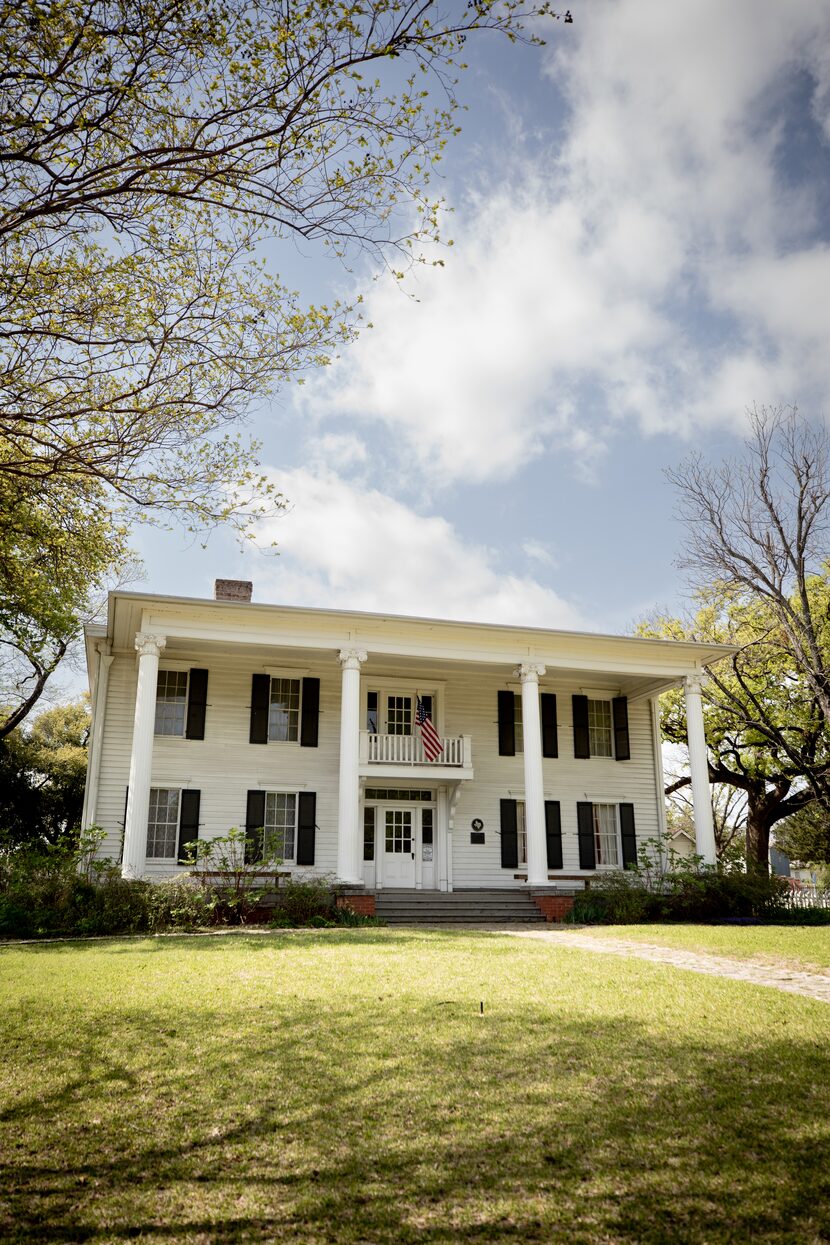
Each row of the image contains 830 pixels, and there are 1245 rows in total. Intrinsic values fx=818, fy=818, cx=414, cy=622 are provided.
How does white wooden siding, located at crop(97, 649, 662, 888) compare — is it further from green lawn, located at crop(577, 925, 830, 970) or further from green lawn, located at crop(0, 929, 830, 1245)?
green lawn, located at crop(0, 929, 830, 1245)

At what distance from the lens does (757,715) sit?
88.1 feet

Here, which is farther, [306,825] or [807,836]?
[807,836]

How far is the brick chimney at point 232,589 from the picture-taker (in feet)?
66.2

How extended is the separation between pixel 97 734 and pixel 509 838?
33.5 ft

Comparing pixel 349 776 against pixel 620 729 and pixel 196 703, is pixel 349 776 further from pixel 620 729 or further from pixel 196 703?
pixel 620 729

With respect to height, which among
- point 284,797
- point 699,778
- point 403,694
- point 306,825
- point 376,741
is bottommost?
point 306,825

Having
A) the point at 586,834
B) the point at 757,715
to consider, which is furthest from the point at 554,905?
the point at 757,715

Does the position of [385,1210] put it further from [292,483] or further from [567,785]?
[567,785]

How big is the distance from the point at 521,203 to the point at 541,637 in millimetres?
11921

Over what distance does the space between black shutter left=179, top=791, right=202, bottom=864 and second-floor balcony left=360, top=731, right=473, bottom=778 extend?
12.9 ft

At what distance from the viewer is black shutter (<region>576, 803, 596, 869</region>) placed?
2089 centimetres

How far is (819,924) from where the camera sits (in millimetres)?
16656

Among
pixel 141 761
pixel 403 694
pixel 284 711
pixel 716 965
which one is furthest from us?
pixel 403 694

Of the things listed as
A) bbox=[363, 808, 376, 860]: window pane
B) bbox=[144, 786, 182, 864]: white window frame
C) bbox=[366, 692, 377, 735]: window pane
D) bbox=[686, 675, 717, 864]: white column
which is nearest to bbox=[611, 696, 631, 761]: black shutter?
bbox=[686, 675, 717, 864]: white column
